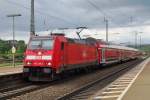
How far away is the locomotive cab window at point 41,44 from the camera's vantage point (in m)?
25.6

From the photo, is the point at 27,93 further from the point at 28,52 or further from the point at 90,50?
the point at 90,50

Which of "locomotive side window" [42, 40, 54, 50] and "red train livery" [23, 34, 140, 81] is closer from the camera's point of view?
"red train livery" [23, 34, 140, 81]

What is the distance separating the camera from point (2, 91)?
67.6 feet

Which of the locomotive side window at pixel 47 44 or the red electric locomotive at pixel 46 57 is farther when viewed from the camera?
the locomotive side window at pixel 47 44

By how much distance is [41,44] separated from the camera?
2589 cm

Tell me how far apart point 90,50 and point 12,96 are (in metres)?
20.4

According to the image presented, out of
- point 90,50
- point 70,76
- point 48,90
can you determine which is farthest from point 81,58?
point 48,90

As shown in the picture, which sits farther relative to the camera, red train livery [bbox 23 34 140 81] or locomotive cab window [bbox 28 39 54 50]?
locomotive cab window [bbox 28 39 54 50]

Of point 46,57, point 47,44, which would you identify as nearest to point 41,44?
point 47,44

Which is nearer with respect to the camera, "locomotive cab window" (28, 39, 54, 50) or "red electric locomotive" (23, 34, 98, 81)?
"red electric locomotive" (23, 34, 98, 81)

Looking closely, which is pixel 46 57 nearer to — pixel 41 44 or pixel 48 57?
pixel 48 57

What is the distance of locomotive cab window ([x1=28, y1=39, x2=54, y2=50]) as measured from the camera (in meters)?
25.6

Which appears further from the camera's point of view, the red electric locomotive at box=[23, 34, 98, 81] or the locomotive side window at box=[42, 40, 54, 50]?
the locomotive side window at box=[42, 40, 54, 50]

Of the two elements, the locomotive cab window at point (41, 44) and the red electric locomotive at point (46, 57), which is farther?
the locomotive cab window at point (41, 44)
